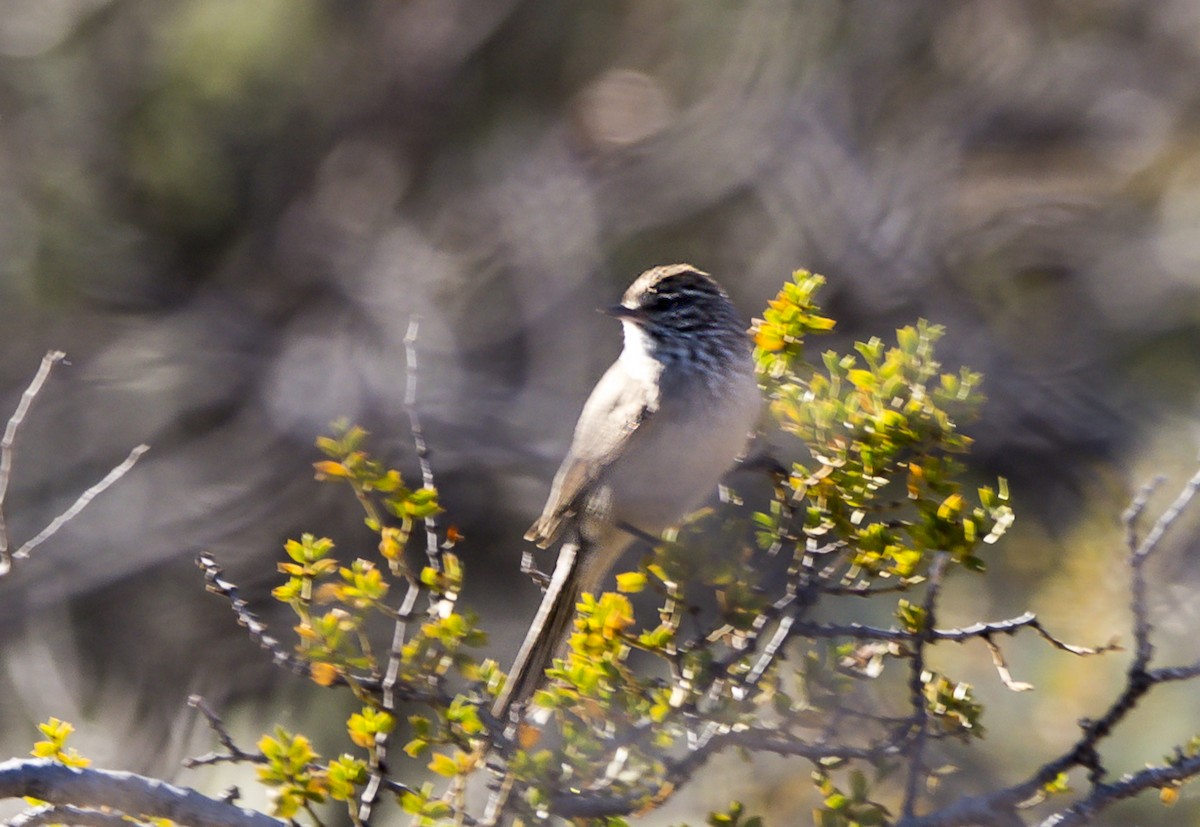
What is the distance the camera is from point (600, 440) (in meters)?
3.46

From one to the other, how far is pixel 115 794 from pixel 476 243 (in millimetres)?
5990

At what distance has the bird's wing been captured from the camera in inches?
133

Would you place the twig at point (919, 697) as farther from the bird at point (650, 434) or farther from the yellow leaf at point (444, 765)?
the bird at point (650, 434)

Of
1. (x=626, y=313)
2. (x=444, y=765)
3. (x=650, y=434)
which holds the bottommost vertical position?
(x=444, y=765)

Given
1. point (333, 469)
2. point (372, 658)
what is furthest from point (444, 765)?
point (333, 469)

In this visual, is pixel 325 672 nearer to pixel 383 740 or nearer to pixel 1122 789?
pixel 383 740

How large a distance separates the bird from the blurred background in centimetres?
228

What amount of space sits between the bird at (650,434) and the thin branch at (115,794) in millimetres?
971

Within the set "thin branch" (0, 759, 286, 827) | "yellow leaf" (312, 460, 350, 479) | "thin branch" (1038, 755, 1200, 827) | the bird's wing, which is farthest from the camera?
the bird's wing

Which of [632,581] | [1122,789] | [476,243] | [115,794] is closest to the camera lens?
[1122,789]

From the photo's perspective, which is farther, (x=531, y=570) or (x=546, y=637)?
(x=546, y=637)

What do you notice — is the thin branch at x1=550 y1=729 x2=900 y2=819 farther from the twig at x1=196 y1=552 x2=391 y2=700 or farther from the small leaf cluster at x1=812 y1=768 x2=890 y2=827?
the twig at x1=196 y1=552 x2=391 y2=700

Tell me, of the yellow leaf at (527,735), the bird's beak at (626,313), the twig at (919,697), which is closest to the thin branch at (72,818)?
the yellow leaf at (527,735)

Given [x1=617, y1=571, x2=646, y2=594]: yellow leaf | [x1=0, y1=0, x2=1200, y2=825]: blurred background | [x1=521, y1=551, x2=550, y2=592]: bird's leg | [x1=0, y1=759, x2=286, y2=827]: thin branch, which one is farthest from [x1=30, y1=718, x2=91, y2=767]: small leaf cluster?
[x1=0, y1=0, x2=1200, y2=825]: blurred background
